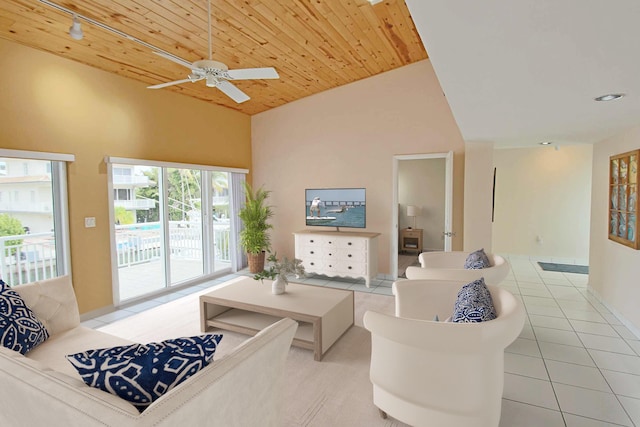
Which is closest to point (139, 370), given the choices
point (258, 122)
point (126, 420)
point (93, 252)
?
point (126, 420)

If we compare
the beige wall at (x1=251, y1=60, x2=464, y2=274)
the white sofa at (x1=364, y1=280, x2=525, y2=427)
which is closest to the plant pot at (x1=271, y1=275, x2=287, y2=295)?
the white sofa at (x1=364, y1=280, x2=525, y2=427)

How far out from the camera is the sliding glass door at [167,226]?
14.6 ft

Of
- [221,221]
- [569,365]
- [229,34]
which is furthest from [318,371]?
[221,221]

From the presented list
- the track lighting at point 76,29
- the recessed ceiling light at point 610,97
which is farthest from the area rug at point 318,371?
the track lighting at point 76,29

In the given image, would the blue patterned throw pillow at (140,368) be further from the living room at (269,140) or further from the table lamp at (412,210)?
the table lamp at (412,210)

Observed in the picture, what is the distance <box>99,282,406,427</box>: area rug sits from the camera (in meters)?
2.11

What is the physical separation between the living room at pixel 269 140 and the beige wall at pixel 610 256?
1cm

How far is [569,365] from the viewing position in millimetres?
2674

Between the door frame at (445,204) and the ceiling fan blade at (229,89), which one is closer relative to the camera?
the ceiling fan blade at (229,89)

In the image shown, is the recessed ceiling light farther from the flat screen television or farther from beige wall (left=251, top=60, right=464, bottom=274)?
the flat screen television

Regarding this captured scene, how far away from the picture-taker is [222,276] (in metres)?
Result: 5.80

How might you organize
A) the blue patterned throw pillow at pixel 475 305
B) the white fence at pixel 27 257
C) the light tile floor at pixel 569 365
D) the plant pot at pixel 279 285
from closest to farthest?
the blue patterned throw pillow at pixel 475 305 → the light tile floor at pixel 569 365 → the plant pot at pixel 279 285 → the white fence at pixel 27 257

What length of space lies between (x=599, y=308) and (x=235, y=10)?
17.0ft

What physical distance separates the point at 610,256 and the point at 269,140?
17.5ft
